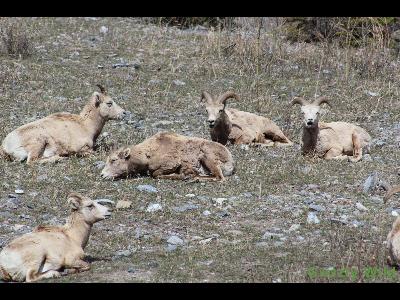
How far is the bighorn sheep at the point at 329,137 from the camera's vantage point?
15961 millimetres

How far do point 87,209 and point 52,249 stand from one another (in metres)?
0.85

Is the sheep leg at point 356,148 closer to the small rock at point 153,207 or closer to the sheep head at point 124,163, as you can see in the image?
the sheep head at point 124,163

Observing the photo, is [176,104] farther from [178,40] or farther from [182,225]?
[182,225]

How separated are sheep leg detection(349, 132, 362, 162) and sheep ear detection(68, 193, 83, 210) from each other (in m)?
6.26

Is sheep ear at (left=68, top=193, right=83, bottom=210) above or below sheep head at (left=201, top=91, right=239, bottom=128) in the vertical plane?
above

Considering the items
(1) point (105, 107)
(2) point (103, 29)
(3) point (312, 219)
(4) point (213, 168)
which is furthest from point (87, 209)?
(2) point (103, 29)

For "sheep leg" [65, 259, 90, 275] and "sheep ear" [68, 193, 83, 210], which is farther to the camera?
"sheep ear" [68, 193, 83, 210]

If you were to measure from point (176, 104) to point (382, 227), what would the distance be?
806 cm

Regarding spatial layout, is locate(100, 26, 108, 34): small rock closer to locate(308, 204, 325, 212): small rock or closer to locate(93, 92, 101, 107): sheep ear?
locate(93, 92, 101, 107): sheep ear

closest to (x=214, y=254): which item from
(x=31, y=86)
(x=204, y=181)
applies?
(x=204, y=181)

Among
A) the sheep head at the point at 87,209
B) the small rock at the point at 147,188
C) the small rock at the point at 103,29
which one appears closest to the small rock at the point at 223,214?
the small rock at the point at 147,188

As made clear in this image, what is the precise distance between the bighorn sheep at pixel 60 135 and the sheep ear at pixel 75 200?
4.32 m

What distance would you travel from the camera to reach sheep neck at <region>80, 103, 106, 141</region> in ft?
52.2

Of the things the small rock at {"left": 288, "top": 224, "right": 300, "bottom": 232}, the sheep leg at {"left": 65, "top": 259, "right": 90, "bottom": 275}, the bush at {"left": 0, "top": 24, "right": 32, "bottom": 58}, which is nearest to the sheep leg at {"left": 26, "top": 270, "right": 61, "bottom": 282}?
the sheep leg at {"left": 65, "top": 259, "right": 90, "bottom": 275}
